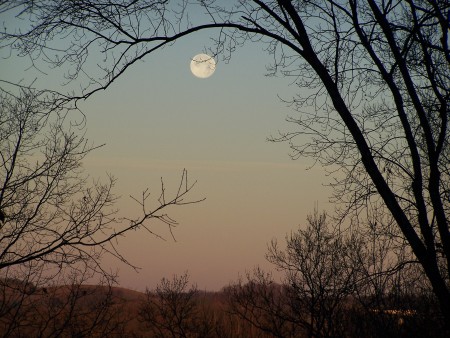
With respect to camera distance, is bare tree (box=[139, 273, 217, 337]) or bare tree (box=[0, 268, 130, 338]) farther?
bare tree (box=[139, 273, 217, 337])

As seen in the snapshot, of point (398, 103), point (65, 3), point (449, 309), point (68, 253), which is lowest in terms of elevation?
point (449, 309)

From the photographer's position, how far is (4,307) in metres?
9.75

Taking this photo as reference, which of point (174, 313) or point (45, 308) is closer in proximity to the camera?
point (45, 308)

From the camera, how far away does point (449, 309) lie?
199 inches

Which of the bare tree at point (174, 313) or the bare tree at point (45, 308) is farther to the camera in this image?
the bare tree at point (174, 313)

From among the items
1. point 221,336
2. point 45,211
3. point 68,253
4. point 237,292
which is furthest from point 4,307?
point 221,336

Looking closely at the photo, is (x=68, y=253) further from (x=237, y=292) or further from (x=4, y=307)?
(x=237, y=292)

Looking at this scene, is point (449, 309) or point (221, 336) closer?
point (449, 309)

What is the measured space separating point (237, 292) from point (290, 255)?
19.8 ft

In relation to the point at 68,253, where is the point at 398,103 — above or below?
above

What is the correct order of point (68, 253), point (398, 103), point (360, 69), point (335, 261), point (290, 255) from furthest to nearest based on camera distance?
point (290, 255)
point (335, 261)
point (360, 69)
point (398, 103)
point (68, 253)

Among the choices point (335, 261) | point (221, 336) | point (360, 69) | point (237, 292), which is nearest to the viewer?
point (360, 69)

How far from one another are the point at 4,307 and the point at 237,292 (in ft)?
57.4

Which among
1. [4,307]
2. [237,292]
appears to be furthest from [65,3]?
[237,292]
